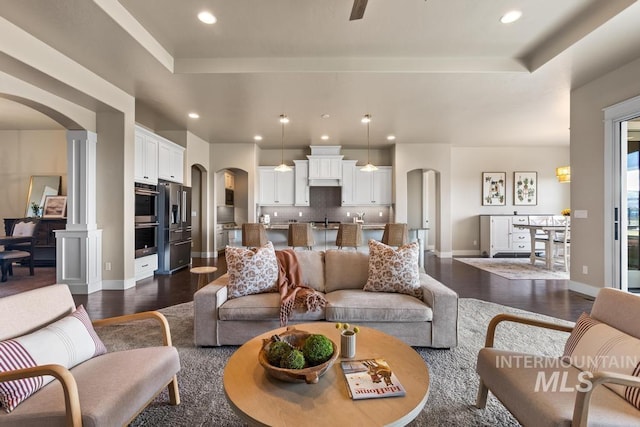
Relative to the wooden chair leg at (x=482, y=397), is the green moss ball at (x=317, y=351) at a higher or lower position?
higher

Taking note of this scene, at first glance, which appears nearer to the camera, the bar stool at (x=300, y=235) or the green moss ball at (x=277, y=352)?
the green moss ball at (x=277, y=352)

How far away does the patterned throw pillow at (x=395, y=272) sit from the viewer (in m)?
2.68

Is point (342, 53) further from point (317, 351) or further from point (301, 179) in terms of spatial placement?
point (301, 179)

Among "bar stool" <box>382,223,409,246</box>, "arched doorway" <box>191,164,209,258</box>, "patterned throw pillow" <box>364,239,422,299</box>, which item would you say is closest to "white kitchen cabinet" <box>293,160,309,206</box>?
"arched doorway" <box>191,164,209,258</box>

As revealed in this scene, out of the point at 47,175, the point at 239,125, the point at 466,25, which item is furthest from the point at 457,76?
the point at 47,175

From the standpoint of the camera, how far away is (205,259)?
7.39 metres

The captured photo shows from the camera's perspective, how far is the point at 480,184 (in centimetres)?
840

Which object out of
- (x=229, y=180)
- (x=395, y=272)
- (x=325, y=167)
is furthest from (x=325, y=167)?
(x=395, y=272)

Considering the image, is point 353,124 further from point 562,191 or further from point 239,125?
point 562,191

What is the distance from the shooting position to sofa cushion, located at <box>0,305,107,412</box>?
3.98ft

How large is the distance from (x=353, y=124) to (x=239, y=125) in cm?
233

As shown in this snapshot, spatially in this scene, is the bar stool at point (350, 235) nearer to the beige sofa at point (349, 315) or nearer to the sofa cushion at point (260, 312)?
the beige sofa at point (349, 315)

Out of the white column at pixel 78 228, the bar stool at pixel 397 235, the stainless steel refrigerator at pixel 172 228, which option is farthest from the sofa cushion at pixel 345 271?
the stainless steel refrigerator at pixel 172 228

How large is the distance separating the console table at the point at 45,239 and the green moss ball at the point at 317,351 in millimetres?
7225
